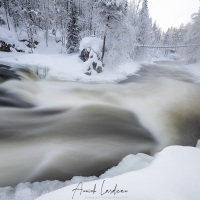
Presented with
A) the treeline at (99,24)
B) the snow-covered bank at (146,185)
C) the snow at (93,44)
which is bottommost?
the snow-covered bank at (146,185)

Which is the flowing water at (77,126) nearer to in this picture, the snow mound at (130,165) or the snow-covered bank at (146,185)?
the snow mound at (130,165)

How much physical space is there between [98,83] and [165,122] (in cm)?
863

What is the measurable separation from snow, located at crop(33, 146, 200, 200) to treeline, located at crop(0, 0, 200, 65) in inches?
706

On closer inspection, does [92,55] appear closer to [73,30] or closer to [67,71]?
[67,71]

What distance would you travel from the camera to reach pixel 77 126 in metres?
8.23

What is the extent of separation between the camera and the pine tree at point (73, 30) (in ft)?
98.8

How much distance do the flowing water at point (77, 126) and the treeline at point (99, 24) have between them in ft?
28.8

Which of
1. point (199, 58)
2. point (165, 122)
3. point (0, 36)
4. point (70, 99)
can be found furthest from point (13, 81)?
point (199, 58)

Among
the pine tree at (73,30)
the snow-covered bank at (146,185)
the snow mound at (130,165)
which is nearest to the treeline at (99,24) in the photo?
the pine tree at (73,30)

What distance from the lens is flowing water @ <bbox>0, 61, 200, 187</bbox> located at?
18.2 feet

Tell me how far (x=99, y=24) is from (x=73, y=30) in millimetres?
11360

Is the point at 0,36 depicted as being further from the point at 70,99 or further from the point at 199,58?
the point at 199,58

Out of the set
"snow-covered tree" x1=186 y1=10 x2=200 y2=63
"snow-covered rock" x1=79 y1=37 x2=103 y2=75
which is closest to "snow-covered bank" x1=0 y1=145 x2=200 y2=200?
"snow-covered rock" x1=79 y1=37 x2=103 y2=75

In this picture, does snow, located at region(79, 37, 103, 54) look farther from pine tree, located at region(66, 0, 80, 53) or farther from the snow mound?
the snow mound
